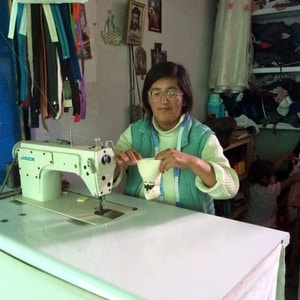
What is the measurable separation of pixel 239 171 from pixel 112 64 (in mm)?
1423

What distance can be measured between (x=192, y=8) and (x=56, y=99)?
5.77 ft

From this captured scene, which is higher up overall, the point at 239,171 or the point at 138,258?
the point at 138,258

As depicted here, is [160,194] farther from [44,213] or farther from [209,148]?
[44,213]

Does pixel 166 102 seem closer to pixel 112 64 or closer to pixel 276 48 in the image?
pixel 112 64

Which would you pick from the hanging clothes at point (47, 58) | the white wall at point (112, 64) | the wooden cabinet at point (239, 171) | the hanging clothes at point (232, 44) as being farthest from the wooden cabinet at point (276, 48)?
the hanging clothes at point (47, 58)

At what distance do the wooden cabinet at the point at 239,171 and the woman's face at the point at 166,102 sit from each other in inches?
58.4

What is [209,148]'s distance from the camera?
1.24 m

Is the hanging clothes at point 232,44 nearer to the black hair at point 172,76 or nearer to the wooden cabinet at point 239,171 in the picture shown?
the wooden cabinet at point 239,171

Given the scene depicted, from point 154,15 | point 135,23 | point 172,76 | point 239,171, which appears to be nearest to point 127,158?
point 172,76

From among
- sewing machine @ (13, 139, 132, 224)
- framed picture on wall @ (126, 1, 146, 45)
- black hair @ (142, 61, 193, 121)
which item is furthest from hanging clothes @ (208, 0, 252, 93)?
sewing machine @ (13, 139, 132, 224)

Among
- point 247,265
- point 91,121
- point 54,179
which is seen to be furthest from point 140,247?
point 91,121

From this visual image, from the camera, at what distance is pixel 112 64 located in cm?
187

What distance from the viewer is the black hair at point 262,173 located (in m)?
2.53

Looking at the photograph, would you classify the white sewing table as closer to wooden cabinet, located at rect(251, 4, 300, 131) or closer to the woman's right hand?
the woman's right hand
